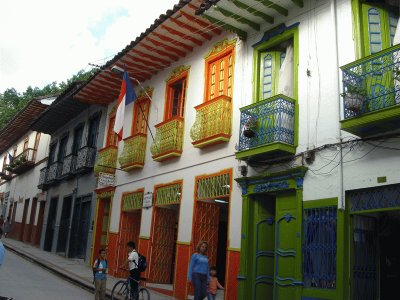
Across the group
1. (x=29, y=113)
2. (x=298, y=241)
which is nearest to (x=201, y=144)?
(x=298, y=241)

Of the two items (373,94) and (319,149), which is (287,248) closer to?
(319,149)

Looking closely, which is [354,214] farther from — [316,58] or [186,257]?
[186,257]

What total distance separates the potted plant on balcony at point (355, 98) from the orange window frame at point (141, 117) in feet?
27.4

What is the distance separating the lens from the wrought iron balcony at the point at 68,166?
65.7 feet

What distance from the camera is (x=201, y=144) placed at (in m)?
11.4

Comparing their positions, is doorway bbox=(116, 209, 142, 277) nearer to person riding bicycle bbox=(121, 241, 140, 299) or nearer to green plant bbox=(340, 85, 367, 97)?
person riding bicycle bbox=(121, 241, 140, 299)

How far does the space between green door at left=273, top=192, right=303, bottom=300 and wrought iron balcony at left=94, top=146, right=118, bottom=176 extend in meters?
8.31

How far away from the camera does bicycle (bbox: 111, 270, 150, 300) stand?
33.2ft

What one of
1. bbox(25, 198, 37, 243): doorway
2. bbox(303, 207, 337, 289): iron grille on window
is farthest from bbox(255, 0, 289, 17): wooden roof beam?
bbox(25, 198, 37, 243): doorway

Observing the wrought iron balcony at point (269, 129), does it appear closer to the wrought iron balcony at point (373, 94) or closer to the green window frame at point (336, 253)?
the green window frame at point (336, 253)

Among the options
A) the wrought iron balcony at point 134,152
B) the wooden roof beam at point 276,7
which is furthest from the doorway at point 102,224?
the wooden roof beam at point 276,7

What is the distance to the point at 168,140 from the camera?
1279cm

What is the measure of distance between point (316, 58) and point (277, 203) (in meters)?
2.92

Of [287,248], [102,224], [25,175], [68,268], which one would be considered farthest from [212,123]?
[25,175]
